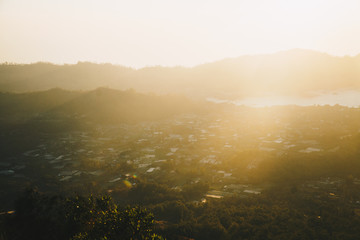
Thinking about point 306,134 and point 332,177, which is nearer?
point 332,177

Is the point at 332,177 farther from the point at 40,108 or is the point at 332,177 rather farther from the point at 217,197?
the point at 40,108

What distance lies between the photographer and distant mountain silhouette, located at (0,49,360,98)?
28672 mm

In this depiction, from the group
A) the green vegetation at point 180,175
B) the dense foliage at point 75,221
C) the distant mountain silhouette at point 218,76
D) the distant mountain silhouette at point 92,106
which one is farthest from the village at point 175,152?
the distant mountain silhouette at point 218,76

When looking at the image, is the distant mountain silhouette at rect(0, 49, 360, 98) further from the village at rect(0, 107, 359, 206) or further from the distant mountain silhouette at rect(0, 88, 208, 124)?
the village at rect(0, 107, 359, 206)

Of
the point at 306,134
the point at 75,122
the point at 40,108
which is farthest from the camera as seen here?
the point at 40,108

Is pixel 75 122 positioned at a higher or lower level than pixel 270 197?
higher

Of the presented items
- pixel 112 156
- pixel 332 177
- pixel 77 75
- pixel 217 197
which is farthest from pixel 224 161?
pixel 77 75

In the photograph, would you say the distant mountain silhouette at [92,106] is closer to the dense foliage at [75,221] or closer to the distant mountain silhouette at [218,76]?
the distant mountain silhouette at [218,76]

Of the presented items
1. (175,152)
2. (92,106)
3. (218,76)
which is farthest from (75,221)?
(218,76)

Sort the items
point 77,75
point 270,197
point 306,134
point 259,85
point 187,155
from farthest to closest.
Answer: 1. point 77,75
2. point 259,85
3. point 306,134
4. point 187,155
5. point 270,197

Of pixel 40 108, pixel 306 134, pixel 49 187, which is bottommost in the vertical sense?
pixel 49 187

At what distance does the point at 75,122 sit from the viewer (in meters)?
18.0

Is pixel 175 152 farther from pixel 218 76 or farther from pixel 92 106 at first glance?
pixel 218 76

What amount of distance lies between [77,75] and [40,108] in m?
21.1
